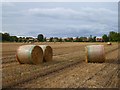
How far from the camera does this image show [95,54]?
14.6 meters

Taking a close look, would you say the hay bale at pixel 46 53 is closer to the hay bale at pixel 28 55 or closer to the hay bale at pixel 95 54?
the hay bale at pixel 28 55

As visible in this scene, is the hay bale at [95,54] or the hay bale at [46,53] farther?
the hay bale at [46,53]

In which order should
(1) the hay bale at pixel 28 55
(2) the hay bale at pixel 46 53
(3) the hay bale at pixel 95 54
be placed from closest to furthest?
(1) the hay bale at pixel 28 55
(3) the hay bale at pixel 95 54
(2) the hay bale at pixel 46 53

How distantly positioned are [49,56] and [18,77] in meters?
6.42

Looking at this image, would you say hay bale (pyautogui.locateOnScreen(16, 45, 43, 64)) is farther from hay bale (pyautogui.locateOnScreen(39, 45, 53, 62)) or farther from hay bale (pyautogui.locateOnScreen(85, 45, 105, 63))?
hay bale (pyautogui.locateOnScreen(85, 45, 105, 63))

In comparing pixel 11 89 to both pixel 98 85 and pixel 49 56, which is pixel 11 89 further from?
pixel 49 56

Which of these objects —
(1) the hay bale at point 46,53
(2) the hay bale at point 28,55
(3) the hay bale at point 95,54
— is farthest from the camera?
(1) the hay bale at point 46,53

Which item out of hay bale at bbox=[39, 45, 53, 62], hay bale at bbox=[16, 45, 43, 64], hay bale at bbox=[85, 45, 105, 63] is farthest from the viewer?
hay bale at bbox=[39, 45, 53, 62]

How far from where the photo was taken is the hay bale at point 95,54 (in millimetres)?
14594

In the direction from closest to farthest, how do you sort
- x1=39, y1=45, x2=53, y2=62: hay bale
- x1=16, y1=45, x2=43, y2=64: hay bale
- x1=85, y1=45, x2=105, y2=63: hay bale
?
x1=16, y1=45, x2=43, y2=64: hay bale < x1=85, y1=45, x2=105, y2=63: hay bale < x1=39, y1=45, x2=53, y2=62: hay bale

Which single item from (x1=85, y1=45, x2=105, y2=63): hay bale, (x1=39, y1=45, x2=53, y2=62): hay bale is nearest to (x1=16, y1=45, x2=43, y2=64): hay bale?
(x1=39, y1=45, x2=53, y2=62): hay bale

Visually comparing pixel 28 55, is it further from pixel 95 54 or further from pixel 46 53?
pixel 95 54

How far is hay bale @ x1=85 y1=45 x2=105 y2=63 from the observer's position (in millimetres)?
14594

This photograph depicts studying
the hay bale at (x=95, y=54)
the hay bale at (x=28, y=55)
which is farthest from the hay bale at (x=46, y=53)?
the hay bale at (x=95, y=54)
